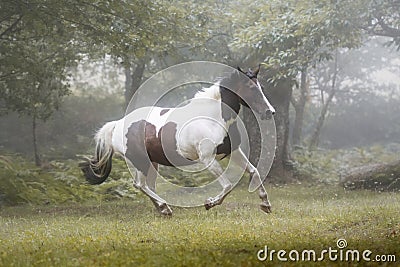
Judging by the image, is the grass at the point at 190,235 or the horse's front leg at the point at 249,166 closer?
the grass at the point at 190,235

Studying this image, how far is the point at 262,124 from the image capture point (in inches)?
785

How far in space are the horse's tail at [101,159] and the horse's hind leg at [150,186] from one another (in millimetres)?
940

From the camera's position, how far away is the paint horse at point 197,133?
1062cm

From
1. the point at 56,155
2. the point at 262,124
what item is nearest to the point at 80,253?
the point at 262,124

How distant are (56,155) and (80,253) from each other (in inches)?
645

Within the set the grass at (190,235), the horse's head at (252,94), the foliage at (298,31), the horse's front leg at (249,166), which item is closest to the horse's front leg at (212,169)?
the grass at (190,235)

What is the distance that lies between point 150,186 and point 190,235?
439cm

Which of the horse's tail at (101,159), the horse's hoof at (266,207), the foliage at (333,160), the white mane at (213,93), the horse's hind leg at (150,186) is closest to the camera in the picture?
the white mane at (213,93)

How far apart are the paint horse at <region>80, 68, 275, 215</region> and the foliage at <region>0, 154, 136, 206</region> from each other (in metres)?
4.61

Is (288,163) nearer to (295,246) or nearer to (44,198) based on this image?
(44,198)

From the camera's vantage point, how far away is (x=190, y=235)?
26.5 ft

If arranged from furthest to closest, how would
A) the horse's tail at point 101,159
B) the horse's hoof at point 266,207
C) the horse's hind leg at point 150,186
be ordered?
1. the horse's tail at point 101,159
2. the horse's hind leg at point 150,186
3. the horse's hoof at point 266,207

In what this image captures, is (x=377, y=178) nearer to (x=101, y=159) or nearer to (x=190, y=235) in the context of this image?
(x=101, y=159)

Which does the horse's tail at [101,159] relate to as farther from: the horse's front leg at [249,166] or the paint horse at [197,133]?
the horse's front leg at [249,166]
